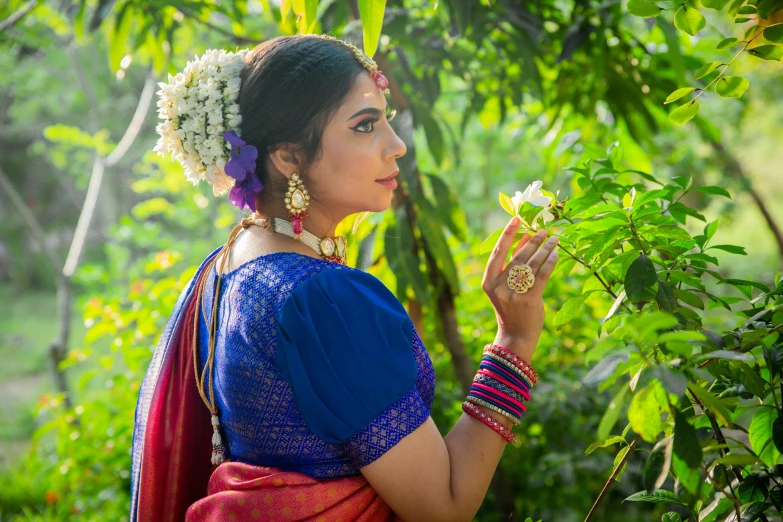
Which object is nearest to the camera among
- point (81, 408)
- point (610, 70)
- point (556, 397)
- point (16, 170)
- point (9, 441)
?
point (610, 70)

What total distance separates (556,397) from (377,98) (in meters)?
1.50

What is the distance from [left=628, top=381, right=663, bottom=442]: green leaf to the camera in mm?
843

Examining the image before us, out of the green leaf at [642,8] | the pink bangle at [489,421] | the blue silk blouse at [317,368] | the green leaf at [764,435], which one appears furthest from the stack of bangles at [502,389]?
the green leaf at [642,8]

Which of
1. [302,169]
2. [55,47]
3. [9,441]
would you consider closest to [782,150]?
[55,47]

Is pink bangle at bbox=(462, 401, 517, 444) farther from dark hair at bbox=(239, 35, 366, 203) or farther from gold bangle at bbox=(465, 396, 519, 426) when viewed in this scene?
dark hair at bbox=(239, 35, 366, 203)

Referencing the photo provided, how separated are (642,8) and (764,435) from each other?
63cm

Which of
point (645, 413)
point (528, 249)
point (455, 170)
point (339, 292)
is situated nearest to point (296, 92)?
point (339, 292)

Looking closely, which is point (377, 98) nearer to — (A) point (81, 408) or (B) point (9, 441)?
(A) point (81, 408)

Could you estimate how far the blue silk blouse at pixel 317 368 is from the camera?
3.78 feet

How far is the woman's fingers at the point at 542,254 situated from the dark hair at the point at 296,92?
45 centimetres

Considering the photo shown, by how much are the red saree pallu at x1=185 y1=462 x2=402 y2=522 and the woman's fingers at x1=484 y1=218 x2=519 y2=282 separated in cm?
42

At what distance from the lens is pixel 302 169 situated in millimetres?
1391

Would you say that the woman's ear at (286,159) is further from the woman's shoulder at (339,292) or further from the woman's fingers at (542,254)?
the woman's fingers at (542,254)

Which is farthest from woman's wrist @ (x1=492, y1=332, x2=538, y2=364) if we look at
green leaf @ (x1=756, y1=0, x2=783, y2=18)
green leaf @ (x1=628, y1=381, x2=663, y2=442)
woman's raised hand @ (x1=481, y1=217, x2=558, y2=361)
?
green leaf @ (x1=756, y1=0, x2=783, y2=18)
